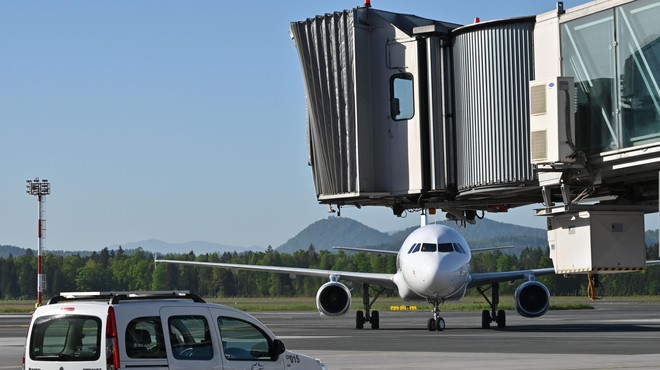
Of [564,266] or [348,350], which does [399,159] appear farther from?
[348,350]

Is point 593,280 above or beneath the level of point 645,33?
beneath

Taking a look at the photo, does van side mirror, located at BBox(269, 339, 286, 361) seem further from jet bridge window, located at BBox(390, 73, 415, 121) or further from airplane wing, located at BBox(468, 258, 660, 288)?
airplane wing, located at BBox(468, 258, 660, 288)

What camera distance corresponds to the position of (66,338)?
11.9 meters

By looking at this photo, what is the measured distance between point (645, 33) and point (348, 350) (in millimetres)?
17572

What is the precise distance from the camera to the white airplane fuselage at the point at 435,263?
3478 cm

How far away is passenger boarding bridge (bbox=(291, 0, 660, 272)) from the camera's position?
9.70 metres

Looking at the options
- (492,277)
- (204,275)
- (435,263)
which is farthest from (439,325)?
(204,275)

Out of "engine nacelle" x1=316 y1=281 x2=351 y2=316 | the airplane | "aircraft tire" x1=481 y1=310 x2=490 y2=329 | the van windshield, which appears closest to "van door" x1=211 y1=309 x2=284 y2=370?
the van windshield

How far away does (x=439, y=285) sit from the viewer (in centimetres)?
3475

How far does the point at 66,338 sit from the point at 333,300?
2875cm

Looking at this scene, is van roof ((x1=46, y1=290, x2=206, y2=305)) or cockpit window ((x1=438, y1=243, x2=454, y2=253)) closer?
van roof ((x1=46, y1=290, x2=206, y2=305))

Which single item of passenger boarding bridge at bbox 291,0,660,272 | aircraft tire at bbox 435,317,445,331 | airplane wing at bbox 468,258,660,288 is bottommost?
aircraft tire at bbox 435,317,445,331

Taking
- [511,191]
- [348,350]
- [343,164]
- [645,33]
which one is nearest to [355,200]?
[343,164]

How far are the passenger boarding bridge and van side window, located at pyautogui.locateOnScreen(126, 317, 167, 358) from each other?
2219 millimetres
